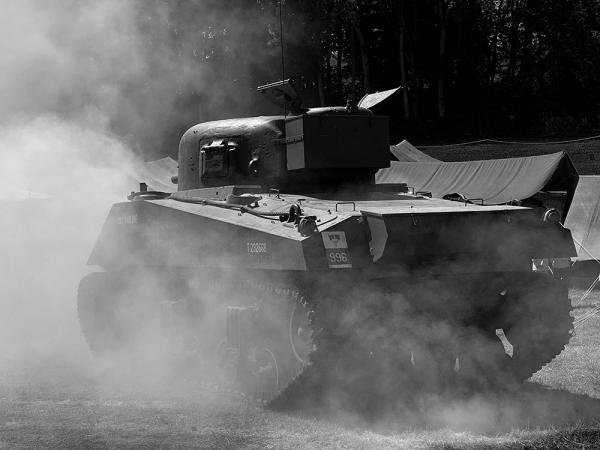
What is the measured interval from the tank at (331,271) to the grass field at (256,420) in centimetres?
40

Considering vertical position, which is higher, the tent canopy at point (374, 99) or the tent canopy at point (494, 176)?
the tent canopy at point (374, 99)

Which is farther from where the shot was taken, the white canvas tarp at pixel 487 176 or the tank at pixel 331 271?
the white canvas tarp at pixel 487 176

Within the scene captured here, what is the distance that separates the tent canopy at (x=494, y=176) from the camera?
19094mm

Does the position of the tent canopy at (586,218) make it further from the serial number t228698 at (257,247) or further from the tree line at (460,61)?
the tree line at (460,61)

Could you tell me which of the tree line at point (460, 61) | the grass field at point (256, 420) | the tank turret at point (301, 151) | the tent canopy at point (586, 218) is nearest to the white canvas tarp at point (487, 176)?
the tent canopy at point (586, 218)

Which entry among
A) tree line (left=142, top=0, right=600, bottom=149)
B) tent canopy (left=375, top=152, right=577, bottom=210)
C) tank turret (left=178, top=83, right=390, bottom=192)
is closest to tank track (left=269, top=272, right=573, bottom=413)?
tank turret (left=178, top=83, right=390, bottom=192)

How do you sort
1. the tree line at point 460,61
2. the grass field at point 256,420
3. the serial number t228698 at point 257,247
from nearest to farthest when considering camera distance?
the grass field at point 256,420 < the serial number t228698 at point 257,247 < the tree line at point 460,61

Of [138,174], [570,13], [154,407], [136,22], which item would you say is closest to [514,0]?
[570,13]

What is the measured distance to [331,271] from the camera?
9.03 m

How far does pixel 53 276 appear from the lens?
53.2ft

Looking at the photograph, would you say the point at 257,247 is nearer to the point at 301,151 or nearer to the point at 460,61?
the point at 301,151

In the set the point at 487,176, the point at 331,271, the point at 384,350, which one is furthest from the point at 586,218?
the point at 331,271

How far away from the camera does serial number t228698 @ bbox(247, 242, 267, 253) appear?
9531 mm

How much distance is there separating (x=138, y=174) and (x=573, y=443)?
16.3 m
